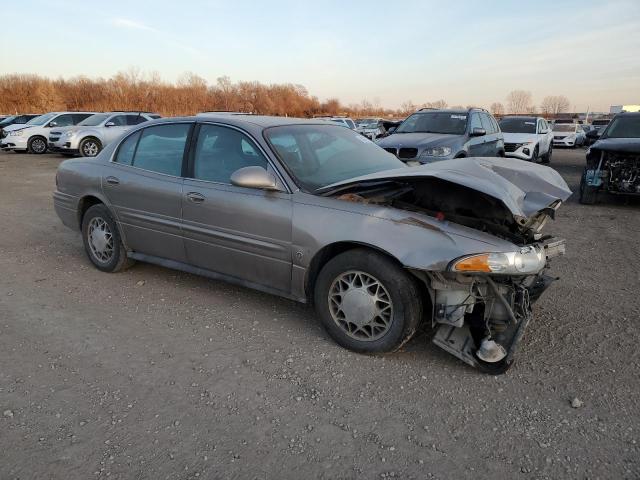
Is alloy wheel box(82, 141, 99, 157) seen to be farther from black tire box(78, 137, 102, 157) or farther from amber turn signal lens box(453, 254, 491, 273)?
amber turn signal lens box(453, 254, 491, 273)

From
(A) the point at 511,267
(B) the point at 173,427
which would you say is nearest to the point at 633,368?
(A) the point at 511,267

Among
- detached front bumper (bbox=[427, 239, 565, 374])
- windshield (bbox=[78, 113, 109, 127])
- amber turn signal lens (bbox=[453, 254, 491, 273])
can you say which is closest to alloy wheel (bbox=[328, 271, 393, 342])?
detached front bumper (bbox=[427, 239, 565, 374])

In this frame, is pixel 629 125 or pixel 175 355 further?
pixel 629 125

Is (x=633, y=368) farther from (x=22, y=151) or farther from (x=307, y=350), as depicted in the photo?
(x=22, y=151)

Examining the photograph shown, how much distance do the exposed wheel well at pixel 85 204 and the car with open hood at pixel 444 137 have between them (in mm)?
4919

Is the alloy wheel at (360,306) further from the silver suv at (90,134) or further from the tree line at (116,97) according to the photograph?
the tree line at (116,97)

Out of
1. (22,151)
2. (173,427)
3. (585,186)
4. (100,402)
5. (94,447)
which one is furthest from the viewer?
(22,151)

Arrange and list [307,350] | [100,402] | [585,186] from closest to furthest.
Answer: [100,402], [307,350], [585,186]

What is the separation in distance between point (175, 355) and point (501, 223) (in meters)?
2.41

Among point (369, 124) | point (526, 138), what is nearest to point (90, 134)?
point (526, 138)

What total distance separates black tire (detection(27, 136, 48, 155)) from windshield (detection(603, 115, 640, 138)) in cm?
2039

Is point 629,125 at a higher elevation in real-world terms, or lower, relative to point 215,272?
higher

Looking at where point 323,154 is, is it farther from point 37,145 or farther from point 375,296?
point 37,145

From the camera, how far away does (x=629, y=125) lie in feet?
33.4
